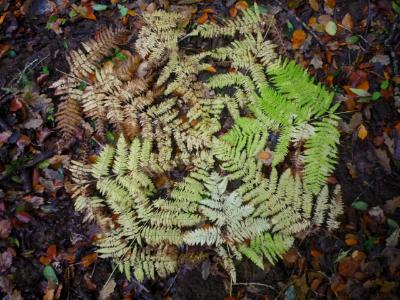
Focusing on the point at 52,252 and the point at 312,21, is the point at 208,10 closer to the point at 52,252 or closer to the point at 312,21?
the point at 312,21

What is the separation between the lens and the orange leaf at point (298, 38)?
12.7 feet

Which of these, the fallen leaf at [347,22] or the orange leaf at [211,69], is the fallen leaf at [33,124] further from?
the fallen leaf at [347,22]

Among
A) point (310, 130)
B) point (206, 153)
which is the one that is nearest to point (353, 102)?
point (310, 130)

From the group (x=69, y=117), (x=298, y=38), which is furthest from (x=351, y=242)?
(x=69, y=117)

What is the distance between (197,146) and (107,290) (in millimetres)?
Result: 1626

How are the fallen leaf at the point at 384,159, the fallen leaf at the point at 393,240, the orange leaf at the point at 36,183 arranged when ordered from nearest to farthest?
the fallen leaf at the point at 393,240, the fallen leaf at the point at 384,159, the orange leaf at the point at 36,183

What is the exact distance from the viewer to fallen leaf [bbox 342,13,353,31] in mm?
3824

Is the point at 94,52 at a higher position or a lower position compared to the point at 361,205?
higher

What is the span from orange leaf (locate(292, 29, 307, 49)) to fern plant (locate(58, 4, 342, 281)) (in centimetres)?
27

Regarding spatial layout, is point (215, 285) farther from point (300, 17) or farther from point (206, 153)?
point (300, 17)

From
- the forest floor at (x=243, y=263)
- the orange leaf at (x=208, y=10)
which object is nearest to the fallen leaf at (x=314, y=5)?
the forest floor at (x=243, y=263)

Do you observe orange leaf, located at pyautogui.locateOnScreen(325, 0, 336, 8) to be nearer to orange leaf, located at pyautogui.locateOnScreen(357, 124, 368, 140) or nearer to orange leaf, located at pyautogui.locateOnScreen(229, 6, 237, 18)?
orange leaf, located at pyautogui.locateOnScreen(229, 6, 237, 18)

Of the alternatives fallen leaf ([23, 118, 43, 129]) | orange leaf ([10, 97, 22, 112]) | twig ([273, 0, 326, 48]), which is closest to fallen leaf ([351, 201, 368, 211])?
twig ([273, 0, 326, 48])

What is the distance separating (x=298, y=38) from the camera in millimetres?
3873
